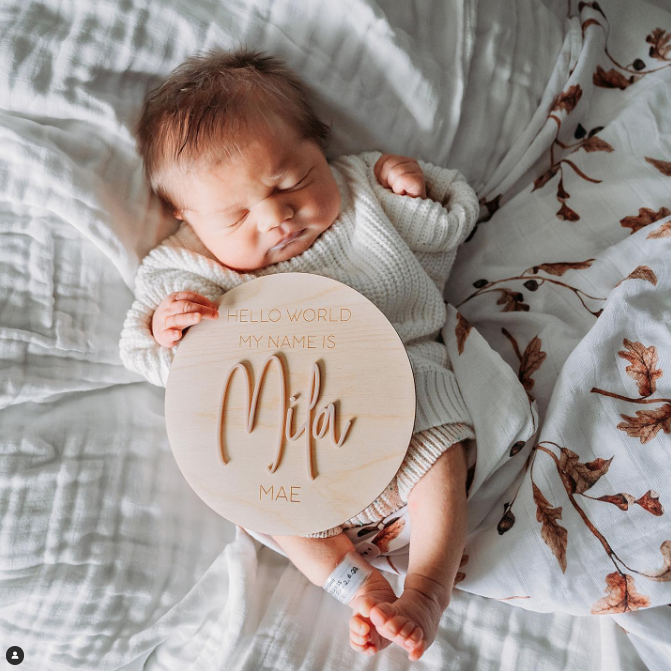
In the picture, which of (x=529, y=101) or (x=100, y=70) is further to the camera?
(x=529, y=101)

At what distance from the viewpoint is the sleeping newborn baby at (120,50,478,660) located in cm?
81

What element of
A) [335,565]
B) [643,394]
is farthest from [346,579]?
[643,394]

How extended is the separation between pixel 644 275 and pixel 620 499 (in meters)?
0.33

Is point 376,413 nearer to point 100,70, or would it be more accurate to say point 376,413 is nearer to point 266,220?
point 266,220

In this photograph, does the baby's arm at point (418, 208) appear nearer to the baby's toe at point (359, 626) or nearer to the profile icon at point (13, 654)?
the baby's toe at point (359, 626)

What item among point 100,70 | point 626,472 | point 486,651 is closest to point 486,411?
point 626,472

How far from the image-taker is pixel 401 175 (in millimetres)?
982

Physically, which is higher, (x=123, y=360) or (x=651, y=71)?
(x=651, y=71)

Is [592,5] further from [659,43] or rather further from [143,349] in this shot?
[143,349]

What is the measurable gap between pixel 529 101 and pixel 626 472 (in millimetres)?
711

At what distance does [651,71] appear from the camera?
3.79 feet

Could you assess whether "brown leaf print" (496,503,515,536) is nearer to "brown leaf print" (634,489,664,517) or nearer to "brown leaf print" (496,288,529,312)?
"brown leaf print" (634,489,664,517)

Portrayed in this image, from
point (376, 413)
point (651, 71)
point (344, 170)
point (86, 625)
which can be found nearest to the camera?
point (376, 413)

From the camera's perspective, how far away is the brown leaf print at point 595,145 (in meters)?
1.10
